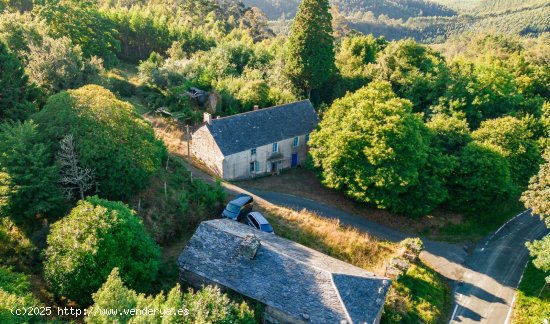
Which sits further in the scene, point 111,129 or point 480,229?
point 480,229

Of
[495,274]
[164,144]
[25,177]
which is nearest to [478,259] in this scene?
[495,274]

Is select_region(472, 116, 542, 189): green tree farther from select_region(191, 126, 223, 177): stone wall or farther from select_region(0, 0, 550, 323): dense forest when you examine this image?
select_region(191, 126, 223, 177): stone wall

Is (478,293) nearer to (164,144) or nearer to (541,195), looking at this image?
(541,195)

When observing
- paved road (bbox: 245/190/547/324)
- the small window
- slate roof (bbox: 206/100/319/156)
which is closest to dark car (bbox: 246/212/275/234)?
paved road (bbox: 245/190/547/324)

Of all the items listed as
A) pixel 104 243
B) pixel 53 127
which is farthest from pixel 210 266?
pixel 53 127

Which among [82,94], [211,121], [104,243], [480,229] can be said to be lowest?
[480,229]

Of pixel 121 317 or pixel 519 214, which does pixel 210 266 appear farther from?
pixel 519 214
